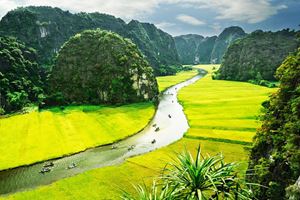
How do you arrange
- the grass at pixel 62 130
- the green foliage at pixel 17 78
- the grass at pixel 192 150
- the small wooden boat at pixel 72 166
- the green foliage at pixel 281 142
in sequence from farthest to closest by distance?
the green foliage at pixel 17 78 → the grass at pixel 62 130 → the small wooden boat at pixel 72 166 → the grass at pixel 192 150 → the green foliage at pixel 281 142

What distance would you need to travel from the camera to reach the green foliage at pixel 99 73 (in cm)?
11500

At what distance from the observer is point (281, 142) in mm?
34719

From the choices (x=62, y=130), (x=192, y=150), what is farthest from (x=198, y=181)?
(x=62, y=130)

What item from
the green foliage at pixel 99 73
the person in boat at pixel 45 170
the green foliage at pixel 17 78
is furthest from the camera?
the green foliage at pixel 99 73

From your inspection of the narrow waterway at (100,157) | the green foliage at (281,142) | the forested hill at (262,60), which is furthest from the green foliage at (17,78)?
the forested hill at (262,60)

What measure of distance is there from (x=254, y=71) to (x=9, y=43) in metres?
122

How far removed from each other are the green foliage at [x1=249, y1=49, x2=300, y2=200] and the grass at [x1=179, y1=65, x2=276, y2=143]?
9.93 m

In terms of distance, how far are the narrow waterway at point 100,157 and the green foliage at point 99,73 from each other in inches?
1114

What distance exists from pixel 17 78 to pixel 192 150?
71603 millimetres

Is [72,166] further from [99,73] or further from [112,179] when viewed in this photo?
[99,73]

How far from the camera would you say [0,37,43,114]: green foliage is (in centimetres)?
9750

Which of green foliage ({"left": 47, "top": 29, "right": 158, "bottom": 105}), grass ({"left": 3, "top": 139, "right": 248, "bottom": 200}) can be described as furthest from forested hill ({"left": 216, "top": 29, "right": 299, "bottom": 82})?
grass ({"left": 3, "top": 139, "right": 248, "bottom": 200})

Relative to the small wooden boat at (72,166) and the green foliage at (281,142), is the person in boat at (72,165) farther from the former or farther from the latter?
the green foliage at (281,142)

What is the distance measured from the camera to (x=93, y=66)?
12600 cm
